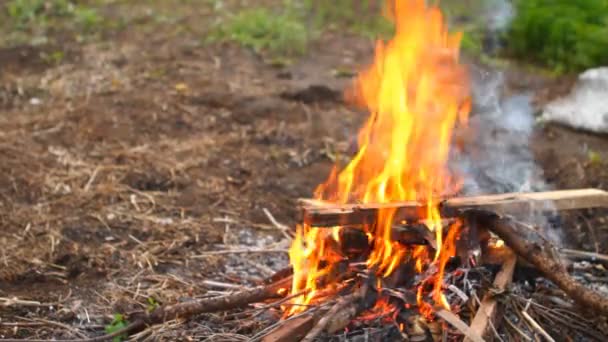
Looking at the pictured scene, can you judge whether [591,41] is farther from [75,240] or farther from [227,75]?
[75,240]

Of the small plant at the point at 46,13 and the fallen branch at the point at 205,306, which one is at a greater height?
the small plant at the point at 46,13

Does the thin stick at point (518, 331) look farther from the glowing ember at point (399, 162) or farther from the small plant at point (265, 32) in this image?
the small plant at point (265, 32)

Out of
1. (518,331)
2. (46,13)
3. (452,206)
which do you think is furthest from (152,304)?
(46,13)

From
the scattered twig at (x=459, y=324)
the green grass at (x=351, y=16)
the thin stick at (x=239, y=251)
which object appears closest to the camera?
the scattered twig at (x=459, y=324)

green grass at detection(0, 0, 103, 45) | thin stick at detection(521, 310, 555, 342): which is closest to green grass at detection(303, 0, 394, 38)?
green grass at detection(0, 0, 103, 45)

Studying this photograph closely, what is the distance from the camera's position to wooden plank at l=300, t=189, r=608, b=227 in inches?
133

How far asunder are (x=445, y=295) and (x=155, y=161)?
3028mm

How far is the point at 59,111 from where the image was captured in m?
6.70

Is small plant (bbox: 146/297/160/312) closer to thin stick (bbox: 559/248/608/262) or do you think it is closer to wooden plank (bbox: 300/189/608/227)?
wooden plank (bbox: 300/189/608/227)

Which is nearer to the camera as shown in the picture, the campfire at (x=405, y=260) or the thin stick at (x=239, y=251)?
the campfire at (x=405, y=260)

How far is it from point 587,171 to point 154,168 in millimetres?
3230

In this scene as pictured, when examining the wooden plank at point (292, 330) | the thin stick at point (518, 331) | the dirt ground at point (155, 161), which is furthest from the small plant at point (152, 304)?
the thin stick at point (518, 331)

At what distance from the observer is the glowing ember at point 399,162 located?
11.4 ft

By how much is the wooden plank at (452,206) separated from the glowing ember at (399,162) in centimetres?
5
